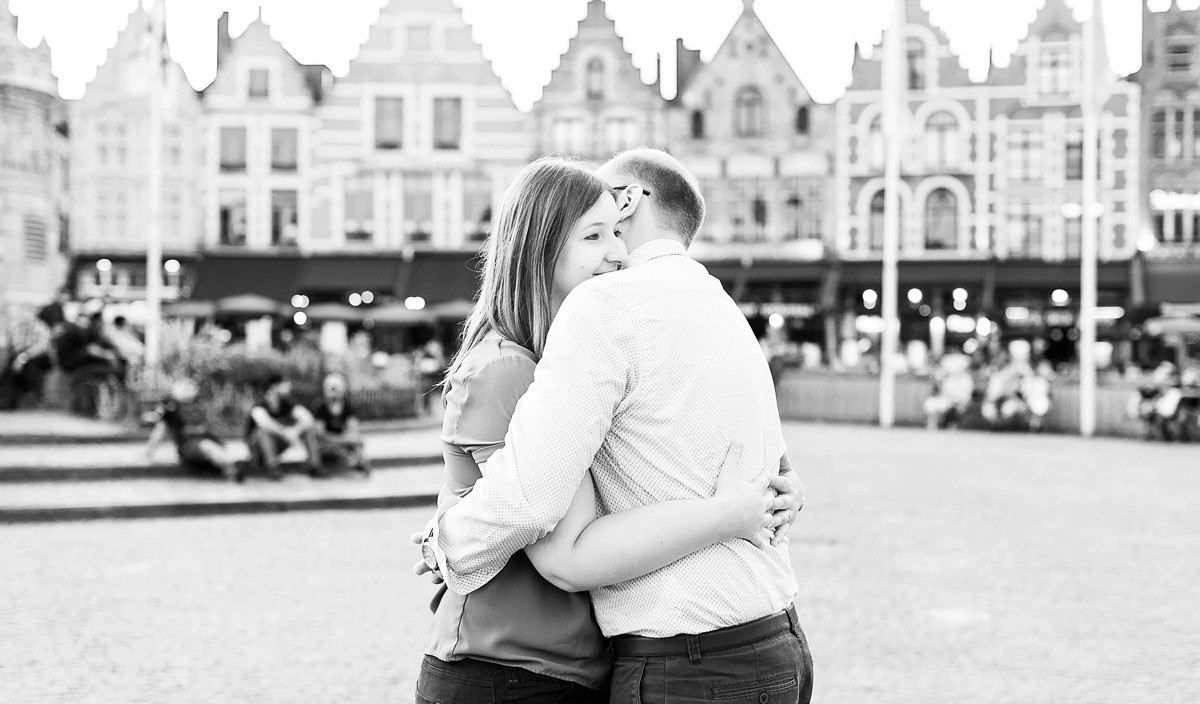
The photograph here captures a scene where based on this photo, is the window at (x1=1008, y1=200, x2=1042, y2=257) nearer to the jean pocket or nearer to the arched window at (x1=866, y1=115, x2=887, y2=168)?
the arched window at (x1=866, y1=115, x2=887, y2=168)

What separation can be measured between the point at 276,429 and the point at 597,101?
2583cm

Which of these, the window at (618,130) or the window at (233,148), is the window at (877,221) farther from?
the window at (233,148)

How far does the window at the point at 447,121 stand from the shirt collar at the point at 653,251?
34925 millimetres

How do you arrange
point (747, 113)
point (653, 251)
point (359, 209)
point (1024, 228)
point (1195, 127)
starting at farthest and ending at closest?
point (359, 209), point (747, 113), point (1024, 228), point (1195, 127), point (653, 251)

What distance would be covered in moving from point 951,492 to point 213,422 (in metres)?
8.90

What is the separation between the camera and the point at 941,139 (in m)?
34.1

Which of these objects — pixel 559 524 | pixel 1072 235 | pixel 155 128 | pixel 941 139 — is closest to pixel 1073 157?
pixel 1072 235

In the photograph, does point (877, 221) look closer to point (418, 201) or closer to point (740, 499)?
point (418, 201)

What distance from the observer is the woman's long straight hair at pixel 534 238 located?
221 centimetres

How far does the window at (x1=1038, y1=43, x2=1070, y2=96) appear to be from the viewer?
3344cm

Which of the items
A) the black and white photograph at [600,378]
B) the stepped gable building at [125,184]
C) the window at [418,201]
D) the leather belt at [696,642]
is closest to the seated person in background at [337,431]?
the black and white photograph at [600,378]

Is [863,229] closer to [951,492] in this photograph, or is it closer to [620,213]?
[951,492]

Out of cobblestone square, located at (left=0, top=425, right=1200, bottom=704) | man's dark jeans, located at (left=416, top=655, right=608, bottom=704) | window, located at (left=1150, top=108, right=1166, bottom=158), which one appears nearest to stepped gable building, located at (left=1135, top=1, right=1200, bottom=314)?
window, located at (left=1150, top=108, right=1166, bottom=158)

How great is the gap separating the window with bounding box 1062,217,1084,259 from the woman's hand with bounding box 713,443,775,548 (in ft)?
109
